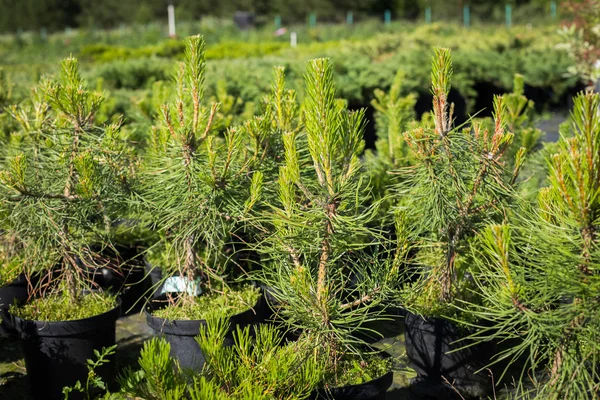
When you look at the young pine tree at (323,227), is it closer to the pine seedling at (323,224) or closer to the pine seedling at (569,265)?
the pine seedling at (323,224)

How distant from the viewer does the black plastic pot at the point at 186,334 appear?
3018mm

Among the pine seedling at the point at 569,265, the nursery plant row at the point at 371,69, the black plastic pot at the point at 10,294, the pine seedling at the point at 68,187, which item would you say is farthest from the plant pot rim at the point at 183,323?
the nursery plant row at the point at 371,69

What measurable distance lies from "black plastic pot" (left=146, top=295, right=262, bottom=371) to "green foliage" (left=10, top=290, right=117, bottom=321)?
13.0 inches

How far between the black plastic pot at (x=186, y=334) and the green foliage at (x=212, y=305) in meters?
0.04

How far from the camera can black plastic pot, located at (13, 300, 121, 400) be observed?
3084 mm

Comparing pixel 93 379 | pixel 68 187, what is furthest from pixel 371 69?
pixel 93 379

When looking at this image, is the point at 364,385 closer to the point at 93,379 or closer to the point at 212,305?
the point at 212,305

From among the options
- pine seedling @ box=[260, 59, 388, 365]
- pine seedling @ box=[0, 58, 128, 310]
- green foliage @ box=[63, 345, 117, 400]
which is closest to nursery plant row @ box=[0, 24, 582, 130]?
pine seedling @ box=[0, 58, 128, 310]

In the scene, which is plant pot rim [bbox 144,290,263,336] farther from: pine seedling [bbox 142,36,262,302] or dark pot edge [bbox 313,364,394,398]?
dark pot edge [bbox 313,364,394,398]

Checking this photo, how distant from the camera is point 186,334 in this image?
3.04m

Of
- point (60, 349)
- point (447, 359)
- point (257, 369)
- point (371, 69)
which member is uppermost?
point (371, 69)

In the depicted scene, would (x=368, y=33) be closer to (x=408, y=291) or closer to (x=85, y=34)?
(x=85, y=34)

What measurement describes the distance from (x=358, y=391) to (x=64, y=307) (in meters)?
1.60

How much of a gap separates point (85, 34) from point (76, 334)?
2831 centimetres
